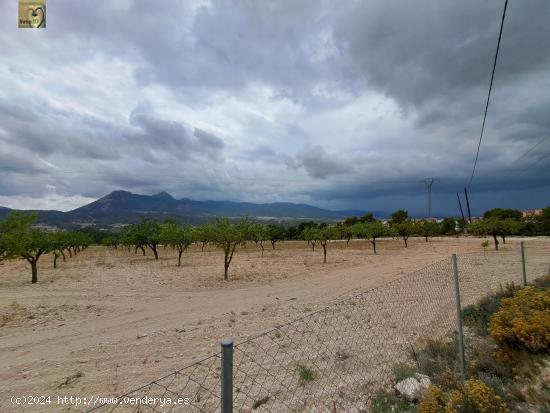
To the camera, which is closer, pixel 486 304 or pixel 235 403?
pixel 235 403

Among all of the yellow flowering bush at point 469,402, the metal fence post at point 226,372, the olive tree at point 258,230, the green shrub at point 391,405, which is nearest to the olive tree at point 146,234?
the olive tree at point 258,230

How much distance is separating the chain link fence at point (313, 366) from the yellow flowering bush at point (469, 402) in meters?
1.16

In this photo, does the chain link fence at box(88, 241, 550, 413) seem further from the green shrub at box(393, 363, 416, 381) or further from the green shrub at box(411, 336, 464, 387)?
the green shrub at box(411, 336, 464, 387)

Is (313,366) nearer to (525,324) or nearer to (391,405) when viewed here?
(391,405)

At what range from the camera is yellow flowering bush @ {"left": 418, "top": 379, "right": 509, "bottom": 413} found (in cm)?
356

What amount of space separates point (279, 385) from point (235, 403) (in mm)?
952

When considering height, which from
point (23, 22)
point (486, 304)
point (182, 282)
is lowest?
point (182, 282)

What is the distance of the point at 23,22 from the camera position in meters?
8.16

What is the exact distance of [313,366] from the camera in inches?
247

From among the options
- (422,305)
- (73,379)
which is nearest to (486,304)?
(422,305)

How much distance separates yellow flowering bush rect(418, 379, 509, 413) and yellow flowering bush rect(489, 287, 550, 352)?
2.15 m

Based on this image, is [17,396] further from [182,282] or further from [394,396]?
[182,282]
